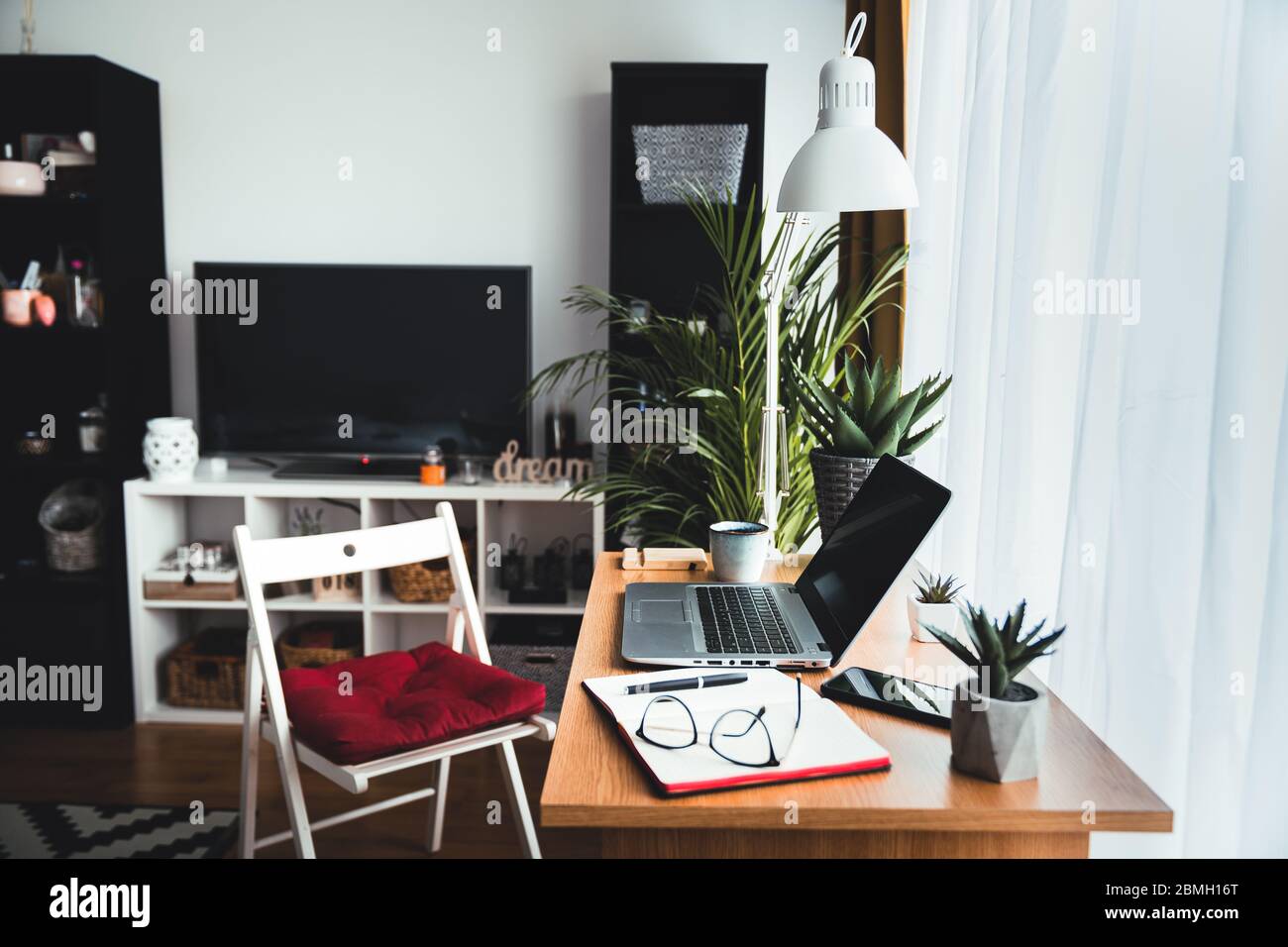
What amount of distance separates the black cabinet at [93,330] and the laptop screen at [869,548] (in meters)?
2.56

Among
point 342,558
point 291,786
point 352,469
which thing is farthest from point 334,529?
point 291,786

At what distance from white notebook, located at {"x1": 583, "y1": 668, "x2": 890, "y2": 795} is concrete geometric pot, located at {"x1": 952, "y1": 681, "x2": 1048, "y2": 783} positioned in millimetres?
86

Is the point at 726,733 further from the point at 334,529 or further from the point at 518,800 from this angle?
the point at 334,529

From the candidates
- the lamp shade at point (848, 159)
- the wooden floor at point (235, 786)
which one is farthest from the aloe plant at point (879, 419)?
the wooden floor at point (235, 786)

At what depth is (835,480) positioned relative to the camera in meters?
1.72

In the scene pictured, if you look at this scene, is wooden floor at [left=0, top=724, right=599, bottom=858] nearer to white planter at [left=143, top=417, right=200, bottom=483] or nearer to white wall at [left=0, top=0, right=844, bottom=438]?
white planter at [left=143, top=417, right=200, bottom=483]

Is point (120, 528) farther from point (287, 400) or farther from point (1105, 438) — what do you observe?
point (1105, 438)

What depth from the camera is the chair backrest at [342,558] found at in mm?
1823

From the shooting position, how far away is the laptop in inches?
49.4

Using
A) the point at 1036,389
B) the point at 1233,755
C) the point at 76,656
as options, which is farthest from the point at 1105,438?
the point at 76,656

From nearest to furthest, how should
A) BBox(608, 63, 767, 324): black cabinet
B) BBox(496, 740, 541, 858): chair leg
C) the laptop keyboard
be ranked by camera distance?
the laptop keyboard < BBox(496, 740, 541, 858): chair leg < BBox(608, 63, 767, 324): black cabinet

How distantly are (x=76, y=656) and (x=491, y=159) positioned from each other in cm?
212

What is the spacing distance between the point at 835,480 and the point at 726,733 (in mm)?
769

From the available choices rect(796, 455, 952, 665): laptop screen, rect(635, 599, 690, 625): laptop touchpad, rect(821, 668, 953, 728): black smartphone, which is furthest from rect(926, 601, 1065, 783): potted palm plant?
rect(635, 599, 690, 625): laptop touchpad
